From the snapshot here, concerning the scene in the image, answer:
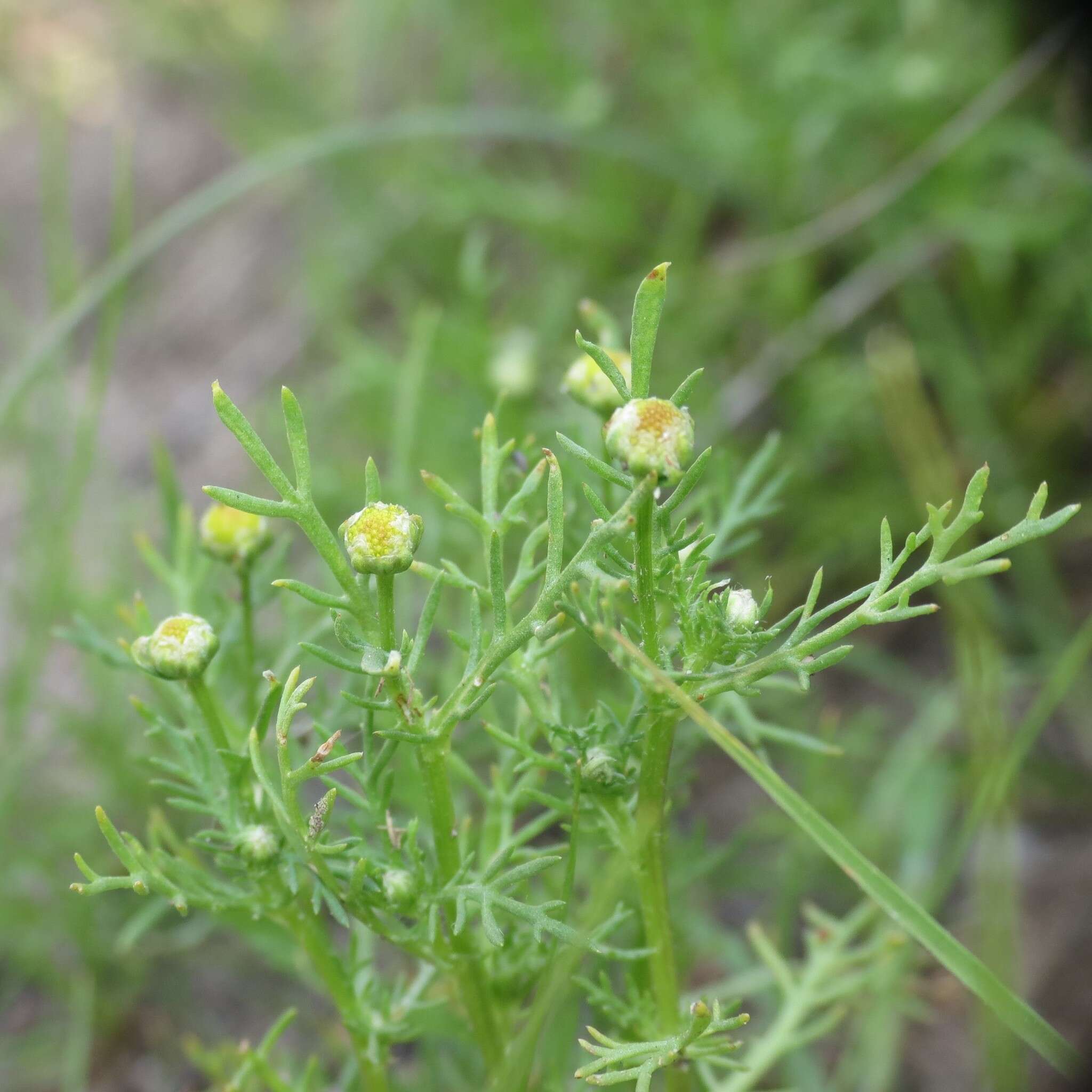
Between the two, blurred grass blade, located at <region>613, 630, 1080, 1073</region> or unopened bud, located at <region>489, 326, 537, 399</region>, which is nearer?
blurred grass blade, located at <region>613, 630, 1080, 1073</region>

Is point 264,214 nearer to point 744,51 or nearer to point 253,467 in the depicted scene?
point 253,467

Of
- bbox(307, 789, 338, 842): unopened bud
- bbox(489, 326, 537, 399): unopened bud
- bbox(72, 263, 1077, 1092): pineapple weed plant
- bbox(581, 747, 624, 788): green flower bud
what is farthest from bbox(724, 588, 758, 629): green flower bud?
bbox(489, 326, 537, 399): unopened bud

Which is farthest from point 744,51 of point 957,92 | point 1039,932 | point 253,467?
point 1039,932

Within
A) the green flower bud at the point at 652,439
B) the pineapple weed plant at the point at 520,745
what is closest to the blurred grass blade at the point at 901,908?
the pineapple weed plant at the point at 520,745

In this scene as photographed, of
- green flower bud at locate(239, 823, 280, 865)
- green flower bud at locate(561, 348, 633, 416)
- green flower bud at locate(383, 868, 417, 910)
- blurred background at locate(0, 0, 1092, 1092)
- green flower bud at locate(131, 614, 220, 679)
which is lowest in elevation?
blurred background at locate(0, 0, 1092, 1092)

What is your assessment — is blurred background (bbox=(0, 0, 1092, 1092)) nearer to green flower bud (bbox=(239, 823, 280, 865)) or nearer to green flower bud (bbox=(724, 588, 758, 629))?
green flower bud (bbox=(239, 823, 280, 865))

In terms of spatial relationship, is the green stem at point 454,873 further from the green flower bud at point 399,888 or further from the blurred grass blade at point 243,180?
the blurred grass blade at point 243,180

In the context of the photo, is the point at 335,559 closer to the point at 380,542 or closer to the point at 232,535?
the point at 380,542
